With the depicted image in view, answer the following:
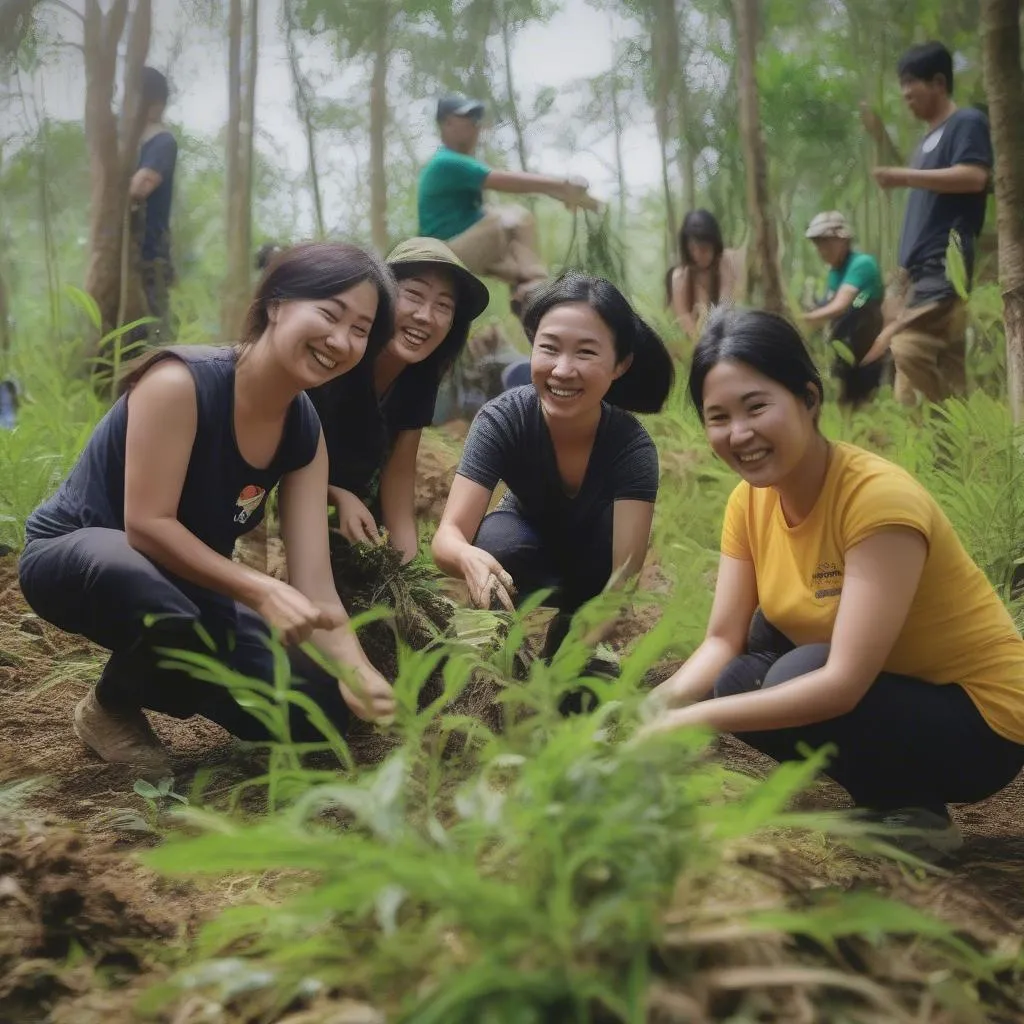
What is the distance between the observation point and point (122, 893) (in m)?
1.22

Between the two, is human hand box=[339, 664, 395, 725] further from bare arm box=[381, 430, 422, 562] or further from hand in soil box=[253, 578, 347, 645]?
bare arm box=[381, 430, 422, 562]

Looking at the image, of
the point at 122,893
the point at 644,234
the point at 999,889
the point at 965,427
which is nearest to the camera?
the point at 122,893

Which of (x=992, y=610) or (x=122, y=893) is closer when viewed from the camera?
(x=122, y=893)

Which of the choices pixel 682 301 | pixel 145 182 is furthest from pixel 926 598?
pixel 145 182

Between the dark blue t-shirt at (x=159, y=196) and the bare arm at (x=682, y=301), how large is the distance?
2562mm

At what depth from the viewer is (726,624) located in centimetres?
174

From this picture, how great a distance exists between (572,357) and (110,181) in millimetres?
4120

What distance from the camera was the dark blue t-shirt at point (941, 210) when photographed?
388 cm

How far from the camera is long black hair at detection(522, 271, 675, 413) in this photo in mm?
2137

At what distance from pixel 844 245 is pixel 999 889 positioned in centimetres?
441

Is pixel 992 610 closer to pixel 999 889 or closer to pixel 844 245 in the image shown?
pixel 999 889

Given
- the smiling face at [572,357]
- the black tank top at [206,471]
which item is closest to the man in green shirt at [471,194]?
the smiling face at [572,357]

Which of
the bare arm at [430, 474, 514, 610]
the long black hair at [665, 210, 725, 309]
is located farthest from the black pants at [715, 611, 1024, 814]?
the long black hair at [665, 210, 725, 309]

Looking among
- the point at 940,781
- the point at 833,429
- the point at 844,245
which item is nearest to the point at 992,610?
the point at 940,781
